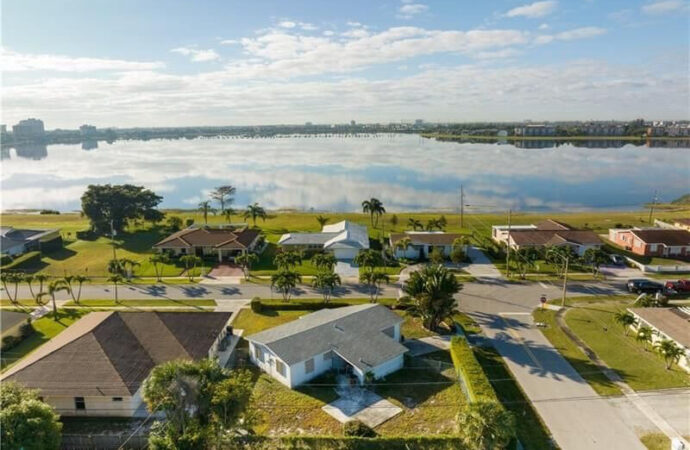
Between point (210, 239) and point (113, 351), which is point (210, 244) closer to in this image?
point (210, 239)

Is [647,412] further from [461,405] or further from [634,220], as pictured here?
[634,220]

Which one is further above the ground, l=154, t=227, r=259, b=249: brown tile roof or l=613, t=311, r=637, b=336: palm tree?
l=154, t=227, r=259, b=249: brown tile roof

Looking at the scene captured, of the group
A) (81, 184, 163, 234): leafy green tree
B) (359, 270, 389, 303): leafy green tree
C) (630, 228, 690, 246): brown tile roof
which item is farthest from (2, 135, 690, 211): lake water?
(359, 270, 389, 303): leafy green tree

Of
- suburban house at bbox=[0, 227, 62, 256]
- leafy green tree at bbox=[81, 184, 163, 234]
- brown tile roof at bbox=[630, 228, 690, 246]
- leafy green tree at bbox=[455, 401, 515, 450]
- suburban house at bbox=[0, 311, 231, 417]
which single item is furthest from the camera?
leafy green tree at bbox=[81, 184, 163, 234]

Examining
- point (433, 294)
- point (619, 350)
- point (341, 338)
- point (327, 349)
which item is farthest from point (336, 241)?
point (619, 350)

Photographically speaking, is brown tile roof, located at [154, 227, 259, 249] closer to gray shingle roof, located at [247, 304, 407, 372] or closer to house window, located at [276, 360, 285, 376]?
gray shingle roof, located at [247, 304, 407, 372]

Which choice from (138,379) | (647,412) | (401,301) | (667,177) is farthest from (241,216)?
(667,177)
